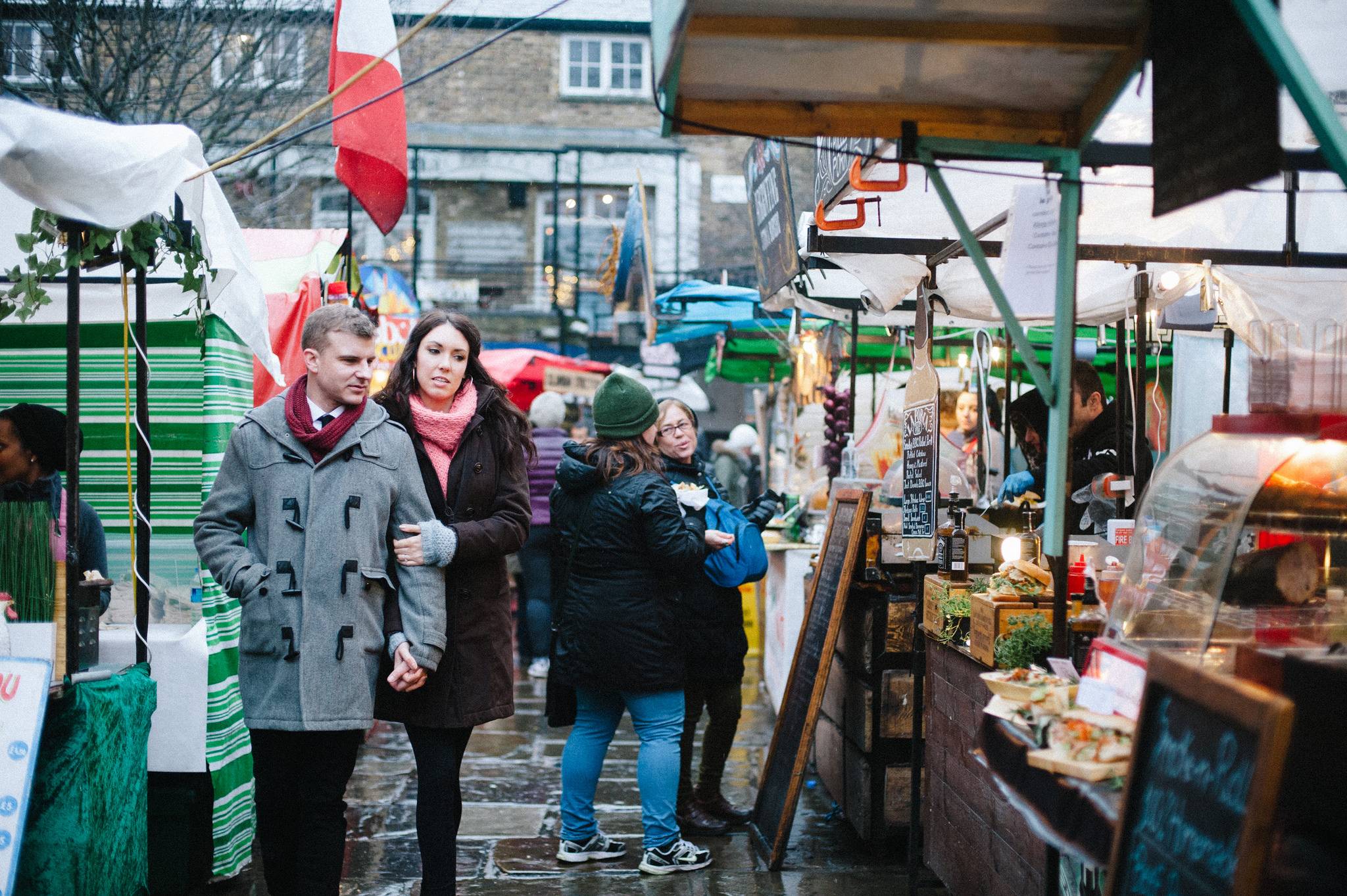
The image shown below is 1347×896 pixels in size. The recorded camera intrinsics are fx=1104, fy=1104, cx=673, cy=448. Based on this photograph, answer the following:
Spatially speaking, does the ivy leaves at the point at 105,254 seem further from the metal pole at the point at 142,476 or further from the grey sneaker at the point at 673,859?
the grey sneaker at the point at 673,859

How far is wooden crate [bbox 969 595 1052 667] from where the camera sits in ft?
11.1

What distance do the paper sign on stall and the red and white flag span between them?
9.21ft

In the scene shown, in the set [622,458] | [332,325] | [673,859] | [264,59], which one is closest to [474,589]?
[332,325]

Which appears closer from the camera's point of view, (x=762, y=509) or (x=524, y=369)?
(x=762, y=509)

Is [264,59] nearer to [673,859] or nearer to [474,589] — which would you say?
[474,589]

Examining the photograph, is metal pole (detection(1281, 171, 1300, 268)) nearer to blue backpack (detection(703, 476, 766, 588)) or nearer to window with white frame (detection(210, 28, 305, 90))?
blue backpack (detection(703, 476, 766, 588))

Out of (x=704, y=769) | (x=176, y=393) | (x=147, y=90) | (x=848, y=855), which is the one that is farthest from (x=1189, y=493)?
(x=147, y=90)

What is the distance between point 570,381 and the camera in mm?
12734

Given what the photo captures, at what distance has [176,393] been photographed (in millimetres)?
4621

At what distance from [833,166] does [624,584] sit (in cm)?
189

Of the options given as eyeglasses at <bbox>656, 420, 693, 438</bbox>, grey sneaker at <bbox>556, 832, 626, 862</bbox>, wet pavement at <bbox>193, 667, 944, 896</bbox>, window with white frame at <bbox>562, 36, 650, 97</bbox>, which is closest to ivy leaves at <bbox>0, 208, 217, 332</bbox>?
eyeglasses at <bbox>656, 420, 693, 438</bbox>

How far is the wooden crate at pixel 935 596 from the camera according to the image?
4.04m

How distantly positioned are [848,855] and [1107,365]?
30.0ft

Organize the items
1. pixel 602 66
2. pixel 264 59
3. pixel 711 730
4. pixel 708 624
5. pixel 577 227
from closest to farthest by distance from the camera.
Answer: pixel 708 624 → pixel 711 730 → pixel 264 59 → pixel 577 227 → pixel 602 66
